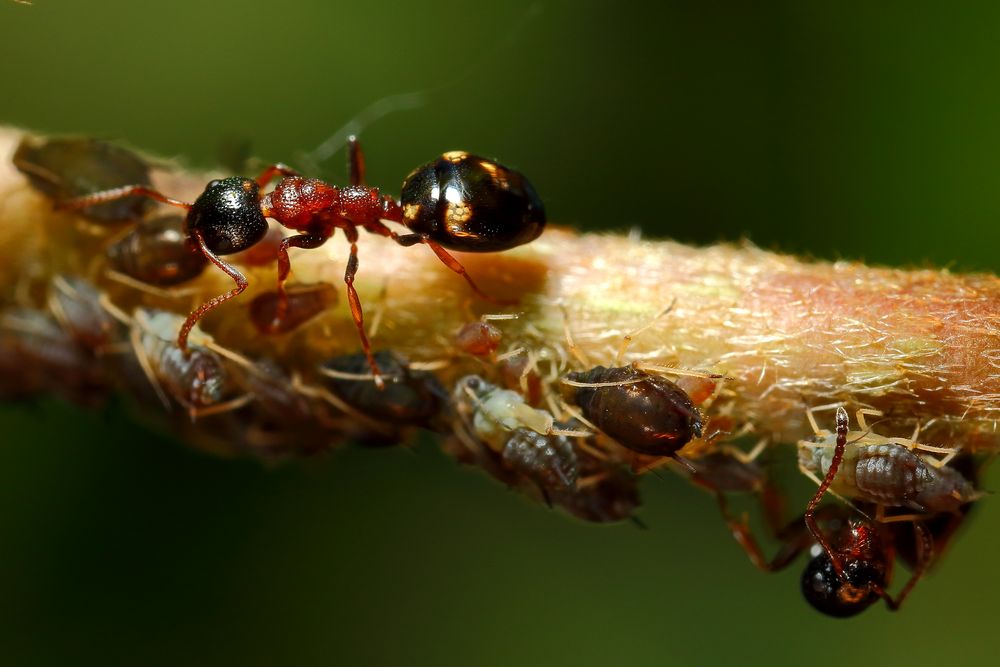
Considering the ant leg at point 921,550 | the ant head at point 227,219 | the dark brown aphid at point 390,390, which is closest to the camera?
the ant leg at point 921,550

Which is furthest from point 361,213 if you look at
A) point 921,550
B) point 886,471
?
point 921,550

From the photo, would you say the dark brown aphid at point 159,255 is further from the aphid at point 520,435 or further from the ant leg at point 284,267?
the aphid at point 520,435

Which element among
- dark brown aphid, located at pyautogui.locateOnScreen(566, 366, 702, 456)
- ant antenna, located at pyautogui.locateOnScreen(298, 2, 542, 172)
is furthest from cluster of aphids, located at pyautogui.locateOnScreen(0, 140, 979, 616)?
ant antenna, located at pyautogui.locateOnScreen(298, 2, 542, 172)

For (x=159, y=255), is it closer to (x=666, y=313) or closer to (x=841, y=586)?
(x=666, y=313)

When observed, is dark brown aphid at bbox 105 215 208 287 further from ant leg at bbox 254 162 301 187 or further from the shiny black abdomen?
the shiny black abdomen

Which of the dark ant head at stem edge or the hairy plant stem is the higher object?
the hairy plant stem

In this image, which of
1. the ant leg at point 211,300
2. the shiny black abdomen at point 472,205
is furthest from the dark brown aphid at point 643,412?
the ant leg at point 211,300
